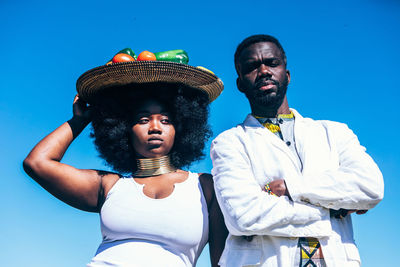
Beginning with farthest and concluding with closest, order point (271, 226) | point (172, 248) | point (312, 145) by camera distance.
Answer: point (172, 248)
point (312, 145)
point (271, 226)

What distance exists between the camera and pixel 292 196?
3162mm

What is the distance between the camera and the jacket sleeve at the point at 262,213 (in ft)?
10.1

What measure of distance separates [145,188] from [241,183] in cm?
126

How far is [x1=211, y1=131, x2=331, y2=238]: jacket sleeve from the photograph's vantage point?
10.1ft

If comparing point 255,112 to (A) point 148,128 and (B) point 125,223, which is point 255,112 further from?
(B) point 125,223

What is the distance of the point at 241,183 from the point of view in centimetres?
327

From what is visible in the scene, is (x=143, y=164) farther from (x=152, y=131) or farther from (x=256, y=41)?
(x=256, y=41)

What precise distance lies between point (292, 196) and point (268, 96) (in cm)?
106

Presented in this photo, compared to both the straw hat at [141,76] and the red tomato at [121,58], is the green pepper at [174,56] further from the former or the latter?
the red tomato at [121,58]

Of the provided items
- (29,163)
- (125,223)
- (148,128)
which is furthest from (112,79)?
(125,223)

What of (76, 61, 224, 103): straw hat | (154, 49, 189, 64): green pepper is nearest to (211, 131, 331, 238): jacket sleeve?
(76, 61, 224, 103): straw hat

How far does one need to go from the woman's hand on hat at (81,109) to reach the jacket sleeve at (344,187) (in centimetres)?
Result: 249

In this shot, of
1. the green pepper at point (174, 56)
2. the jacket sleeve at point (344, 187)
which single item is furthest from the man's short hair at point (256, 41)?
the jacket sleeve at point (344, 187)

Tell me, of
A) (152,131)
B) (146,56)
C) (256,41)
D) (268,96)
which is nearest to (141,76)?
(146,56)
